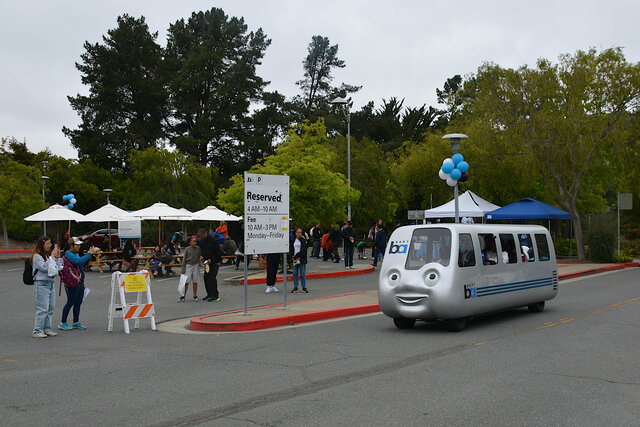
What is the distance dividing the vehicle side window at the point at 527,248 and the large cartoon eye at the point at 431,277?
113 inches

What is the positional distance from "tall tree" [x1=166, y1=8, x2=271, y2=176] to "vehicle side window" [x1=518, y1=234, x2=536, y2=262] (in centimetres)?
4628

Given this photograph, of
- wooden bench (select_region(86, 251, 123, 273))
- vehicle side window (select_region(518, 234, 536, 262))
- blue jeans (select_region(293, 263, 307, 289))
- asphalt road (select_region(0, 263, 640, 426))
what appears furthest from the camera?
wooden bench (select_region(86, 251, 123, 273))

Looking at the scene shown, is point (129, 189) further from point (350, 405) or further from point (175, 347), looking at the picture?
point (350, 405)

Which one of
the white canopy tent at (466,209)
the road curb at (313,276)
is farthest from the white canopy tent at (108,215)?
the white canopy tent at (466,209)

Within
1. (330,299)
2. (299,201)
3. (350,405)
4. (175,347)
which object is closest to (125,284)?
(175,347)

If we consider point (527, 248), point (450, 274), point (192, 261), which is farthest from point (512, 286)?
point (192, 261)

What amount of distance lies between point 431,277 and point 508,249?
2390mm

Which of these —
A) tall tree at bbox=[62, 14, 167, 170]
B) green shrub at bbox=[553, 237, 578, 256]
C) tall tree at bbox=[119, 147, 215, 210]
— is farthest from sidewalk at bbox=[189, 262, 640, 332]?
tall tree at bbox=[62, 14, 167, 170]

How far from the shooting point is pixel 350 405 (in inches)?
253

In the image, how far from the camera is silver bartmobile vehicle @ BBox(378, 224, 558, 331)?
1112 cm

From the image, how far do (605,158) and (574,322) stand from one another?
23642 millimetres

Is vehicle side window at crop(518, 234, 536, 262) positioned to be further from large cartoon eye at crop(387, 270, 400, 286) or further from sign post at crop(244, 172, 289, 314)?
sign post at crop(244, 172, 289, 314)

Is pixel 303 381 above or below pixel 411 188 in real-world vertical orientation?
below

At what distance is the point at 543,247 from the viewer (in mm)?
13898
